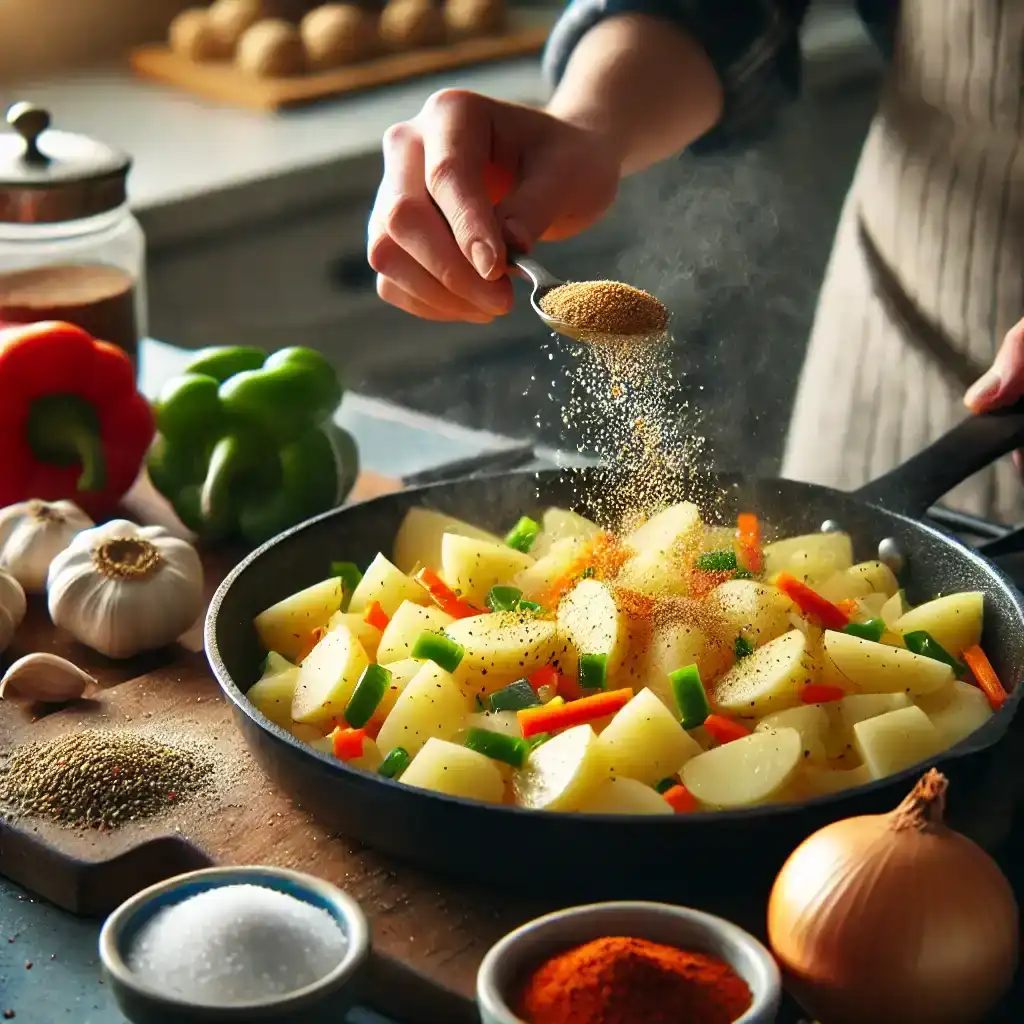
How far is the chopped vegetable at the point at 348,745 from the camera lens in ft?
4.56

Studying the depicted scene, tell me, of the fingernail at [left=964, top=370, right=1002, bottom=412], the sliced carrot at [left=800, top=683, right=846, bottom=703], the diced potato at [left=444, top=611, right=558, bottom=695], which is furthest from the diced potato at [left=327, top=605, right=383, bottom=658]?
the fingernail at [left=964, top=370, right=1002, bottom=412]

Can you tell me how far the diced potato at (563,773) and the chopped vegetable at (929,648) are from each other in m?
0.40

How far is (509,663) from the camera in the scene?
1465 millimetres

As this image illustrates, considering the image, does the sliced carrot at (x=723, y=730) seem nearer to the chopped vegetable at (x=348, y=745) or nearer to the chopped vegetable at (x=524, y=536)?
the chopped vegetable at (x=348, y=745)

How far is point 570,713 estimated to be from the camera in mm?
1380

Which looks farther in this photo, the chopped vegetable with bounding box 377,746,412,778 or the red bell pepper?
the red bell pepper

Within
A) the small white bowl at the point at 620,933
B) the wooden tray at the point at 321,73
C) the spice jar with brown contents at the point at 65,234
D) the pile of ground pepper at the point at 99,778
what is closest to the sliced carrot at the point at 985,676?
the small white bowl at the point at 620,933

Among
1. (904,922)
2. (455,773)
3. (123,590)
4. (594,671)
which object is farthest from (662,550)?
(904,922)

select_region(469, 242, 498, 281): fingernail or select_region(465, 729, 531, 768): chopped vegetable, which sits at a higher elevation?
select_region(469, 242, 498, 281): fingernail

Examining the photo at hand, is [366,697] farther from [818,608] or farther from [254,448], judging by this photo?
[254,448]

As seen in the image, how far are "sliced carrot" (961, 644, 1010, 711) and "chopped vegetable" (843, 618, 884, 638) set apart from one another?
0.21ft

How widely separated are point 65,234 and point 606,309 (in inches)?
44.8

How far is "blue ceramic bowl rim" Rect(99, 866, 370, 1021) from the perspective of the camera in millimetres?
998

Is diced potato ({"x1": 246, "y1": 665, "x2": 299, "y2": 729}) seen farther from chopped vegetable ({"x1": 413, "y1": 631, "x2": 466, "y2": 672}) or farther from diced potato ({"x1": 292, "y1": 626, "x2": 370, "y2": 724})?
chopped vegetable ({"x1": 413, "y1": 631, "x2": 466, "y2": 672})
